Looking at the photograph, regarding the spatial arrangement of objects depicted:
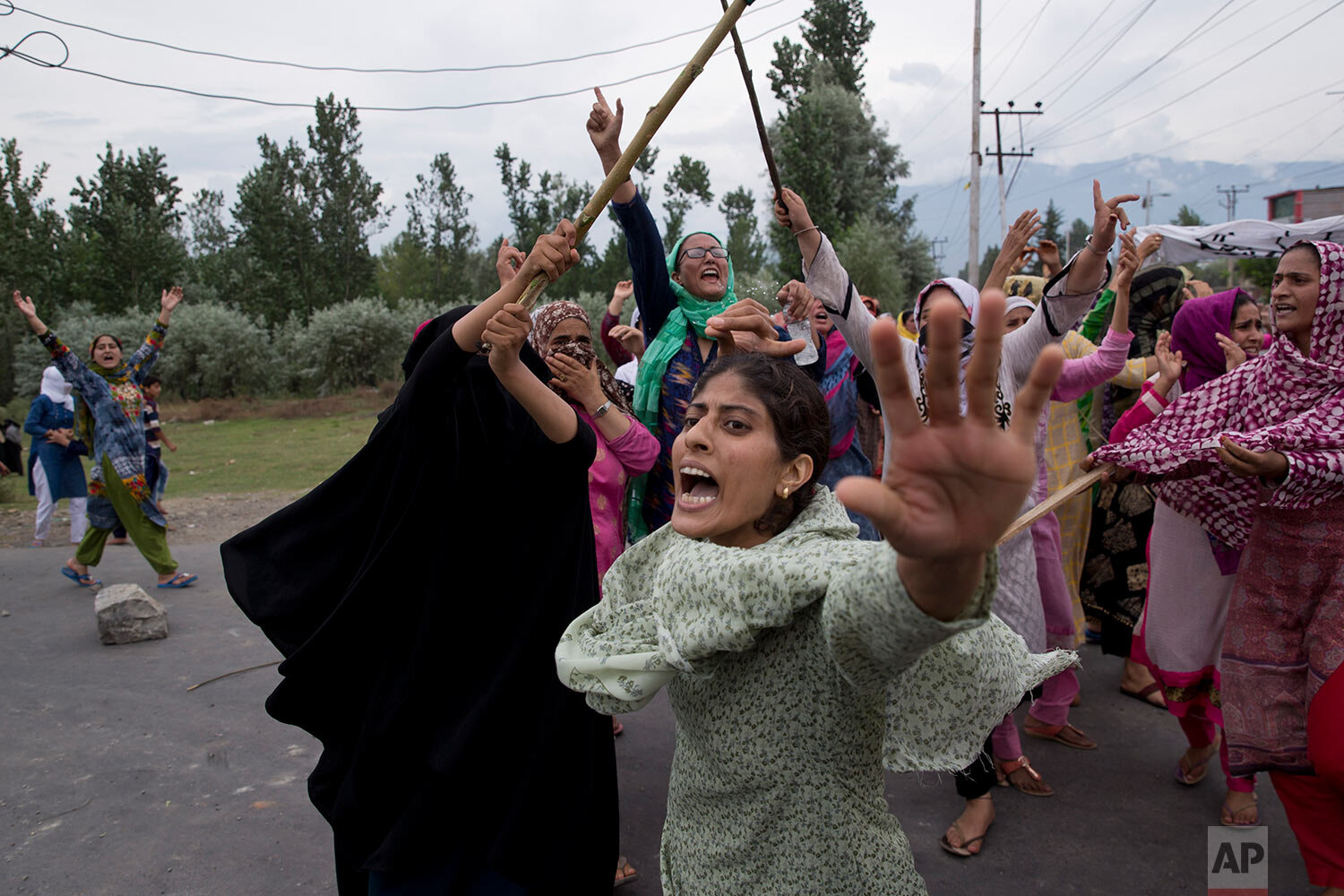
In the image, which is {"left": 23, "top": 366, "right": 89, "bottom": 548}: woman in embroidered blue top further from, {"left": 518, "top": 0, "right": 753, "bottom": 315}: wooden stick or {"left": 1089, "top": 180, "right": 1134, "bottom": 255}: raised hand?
{"left": 1089, "top": 180, "right": 1134, "bottom": 255}: raised hand

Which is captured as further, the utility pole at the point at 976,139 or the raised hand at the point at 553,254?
the utility pole at the point at 976,139

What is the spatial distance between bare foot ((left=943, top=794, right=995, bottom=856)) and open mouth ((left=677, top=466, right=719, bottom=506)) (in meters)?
2.23

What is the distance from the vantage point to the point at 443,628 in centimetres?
243

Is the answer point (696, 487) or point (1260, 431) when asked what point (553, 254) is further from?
point (1260, 431)

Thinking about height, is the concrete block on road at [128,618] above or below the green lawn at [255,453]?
above

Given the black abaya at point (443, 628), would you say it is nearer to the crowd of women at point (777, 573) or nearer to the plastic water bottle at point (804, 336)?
the crowd of women at point (777, 573)

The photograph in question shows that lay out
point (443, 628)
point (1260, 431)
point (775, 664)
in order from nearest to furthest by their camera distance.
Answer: point (775, 664) < point (443, 628) < point (1260, 431)

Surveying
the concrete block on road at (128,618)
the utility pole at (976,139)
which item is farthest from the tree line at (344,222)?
the concrete block on road at (128,618)

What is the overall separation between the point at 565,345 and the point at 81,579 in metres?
5.99

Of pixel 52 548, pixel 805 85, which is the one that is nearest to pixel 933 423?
pixel 52 548

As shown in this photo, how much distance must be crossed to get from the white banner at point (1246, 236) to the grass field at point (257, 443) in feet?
36.6

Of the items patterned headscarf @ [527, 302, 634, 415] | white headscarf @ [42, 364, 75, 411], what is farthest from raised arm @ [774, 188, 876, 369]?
white headscarf @ [42, 364, 75, 411]

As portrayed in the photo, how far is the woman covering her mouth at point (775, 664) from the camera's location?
1.47 m

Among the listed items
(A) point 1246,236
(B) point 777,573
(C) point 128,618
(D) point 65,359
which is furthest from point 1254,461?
(D) point 65,359
